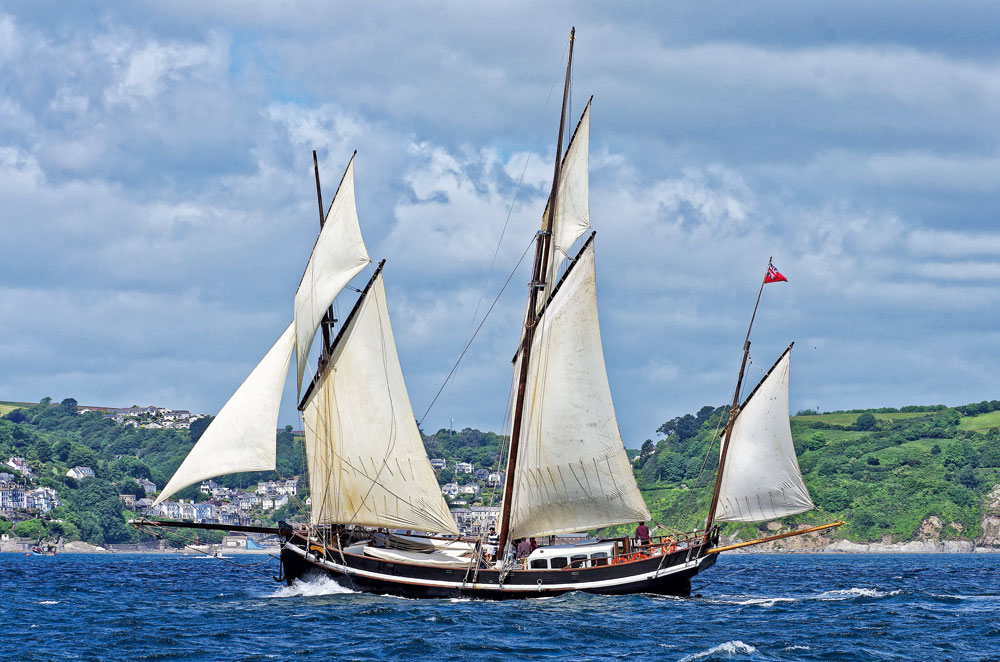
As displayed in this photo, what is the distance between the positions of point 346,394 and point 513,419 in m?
9.16

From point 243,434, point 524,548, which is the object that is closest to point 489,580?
point 524,548

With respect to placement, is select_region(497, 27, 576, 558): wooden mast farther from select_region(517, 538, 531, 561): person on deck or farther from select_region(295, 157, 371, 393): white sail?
select_region(295, 157, 371, 393): white sail

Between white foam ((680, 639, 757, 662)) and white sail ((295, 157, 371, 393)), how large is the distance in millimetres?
28912

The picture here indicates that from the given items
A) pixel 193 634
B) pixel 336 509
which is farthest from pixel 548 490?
pixel 193 634

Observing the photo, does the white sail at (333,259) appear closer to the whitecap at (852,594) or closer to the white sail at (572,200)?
the white sail at (572,200)

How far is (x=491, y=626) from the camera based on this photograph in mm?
57062

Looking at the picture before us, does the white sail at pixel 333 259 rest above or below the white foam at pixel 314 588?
above

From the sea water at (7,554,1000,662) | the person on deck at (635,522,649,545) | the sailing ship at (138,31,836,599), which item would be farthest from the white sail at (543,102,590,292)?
the sea water at (7,554,1000,662)

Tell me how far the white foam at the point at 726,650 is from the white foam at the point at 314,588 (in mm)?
25470

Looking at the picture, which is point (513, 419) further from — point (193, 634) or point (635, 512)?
point (193, 634)

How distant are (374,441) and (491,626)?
1639 centimetres

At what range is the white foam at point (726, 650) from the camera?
159 ft

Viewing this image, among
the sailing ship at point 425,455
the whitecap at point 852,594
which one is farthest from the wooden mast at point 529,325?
the whitecap at point 852,594

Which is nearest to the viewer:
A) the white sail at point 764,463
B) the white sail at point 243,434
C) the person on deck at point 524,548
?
the white sail at point 243,434
